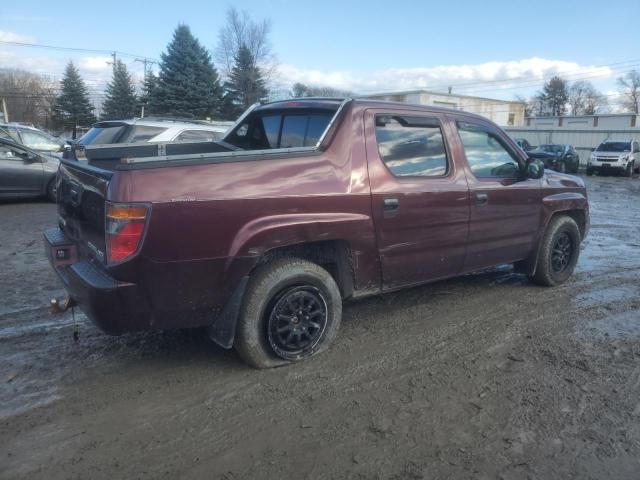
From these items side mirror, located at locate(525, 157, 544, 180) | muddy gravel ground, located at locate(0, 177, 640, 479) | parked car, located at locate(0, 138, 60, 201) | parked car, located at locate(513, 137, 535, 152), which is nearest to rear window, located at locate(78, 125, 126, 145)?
parked car, located at locate(0, 138, 60, 201)

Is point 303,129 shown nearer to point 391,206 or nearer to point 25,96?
point 391,206

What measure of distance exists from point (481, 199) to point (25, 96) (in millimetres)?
75851

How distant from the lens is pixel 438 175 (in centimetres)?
441

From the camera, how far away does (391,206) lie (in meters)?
3.97

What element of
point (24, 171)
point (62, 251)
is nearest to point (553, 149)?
point (24, 171)

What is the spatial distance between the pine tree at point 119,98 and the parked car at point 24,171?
4392 centimetres

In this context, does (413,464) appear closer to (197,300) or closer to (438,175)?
(197,300)

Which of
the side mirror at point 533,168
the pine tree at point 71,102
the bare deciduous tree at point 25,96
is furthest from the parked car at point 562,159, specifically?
the bare deciduous tree at point 25,96

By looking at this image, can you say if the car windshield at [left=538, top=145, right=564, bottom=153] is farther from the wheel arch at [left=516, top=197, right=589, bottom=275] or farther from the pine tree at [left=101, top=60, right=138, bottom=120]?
the pine tree at [left=101, top=60, right=138, bottom=120]

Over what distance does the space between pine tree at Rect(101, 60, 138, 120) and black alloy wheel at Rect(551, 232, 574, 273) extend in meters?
52.5

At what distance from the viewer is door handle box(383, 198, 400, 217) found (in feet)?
12.9

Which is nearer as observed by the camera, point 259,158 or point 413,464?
point 413,464

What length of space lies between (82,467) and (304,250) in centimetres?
191

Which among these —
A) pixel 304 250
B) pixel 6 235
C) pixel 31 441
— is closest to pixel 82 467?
pixel 31 441
